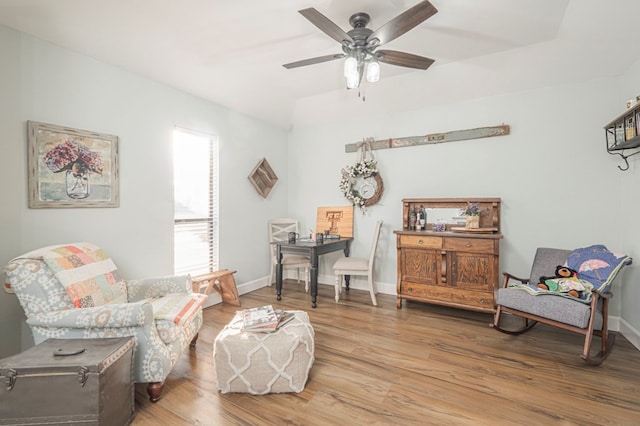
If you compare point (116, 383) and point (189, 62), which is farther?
point (189, 62)

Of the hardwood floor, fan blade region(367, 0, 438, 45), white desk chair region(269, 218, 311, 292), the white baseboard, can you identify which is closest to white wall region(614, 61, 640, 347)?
the white baseboard

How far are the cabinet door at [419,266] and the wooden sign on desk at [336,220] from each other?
1.12 meters

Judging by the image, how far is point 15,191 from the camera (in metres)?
2.24

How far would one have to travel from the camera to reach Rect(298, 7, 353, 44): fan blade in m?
1.93

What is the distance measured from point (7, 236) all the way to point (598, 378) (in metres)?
4.49

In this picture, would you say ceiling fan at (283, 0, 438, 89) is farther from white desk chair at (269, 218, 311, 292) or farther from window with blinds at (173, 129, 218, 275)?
white desk chair at (269, 218, 311, 292)

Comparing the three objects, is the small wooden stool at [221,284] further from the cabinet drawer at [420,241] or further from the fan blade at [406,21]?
the fan blade at [406,21]

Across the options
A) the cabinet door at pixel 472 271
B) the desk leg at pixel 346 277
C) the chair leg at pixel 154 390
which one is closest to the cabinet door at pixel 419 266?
the cabinet door at pixel 472 271

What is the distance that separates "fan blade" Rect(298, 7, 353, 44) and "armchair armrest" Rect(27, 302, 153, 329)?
2141mm

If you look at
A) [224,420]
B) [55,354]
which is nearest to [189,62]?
[55,354]

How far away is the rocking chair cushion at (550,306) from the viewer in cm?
242

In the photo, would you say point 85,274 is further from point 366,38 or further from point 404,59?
point 404,59

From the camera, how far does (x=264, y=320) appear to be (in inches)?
86.3

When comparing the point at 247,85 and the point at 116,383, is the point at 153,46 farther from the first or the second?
the point at 116,383
